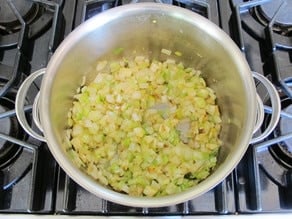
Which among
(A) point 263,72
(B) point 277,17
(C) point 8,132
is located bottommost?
(C) point 8,132

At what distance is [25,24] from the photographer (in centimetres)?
74

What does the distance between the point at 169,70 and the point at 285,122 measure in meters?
0.22

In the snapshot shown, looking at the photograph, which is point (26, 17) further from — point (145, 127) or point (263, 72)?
point (263, 72)

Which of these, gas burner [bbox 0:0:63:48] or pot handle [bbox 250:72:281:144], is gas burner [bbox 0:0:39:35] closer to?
gas burner [bbox 0:0:63:48]

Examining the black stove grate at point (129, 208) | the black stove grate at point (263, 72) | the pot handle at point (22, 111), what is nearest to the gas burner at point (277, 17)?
the black stove grate at point (263, 72)

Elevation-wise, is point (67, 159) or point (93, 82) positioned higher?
point (93, 82)

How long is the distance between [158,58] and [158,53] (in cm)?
1

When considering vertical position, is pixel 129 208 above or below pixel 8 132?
below

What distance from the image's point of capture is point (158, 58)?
82 cm

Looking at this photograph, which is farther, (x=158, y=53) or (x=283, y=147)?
(x=158, y=53)

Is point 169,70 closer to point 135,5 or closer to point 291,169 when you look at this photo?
point 135,5

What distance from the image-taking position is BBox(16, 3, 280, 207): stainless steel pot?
60 cm

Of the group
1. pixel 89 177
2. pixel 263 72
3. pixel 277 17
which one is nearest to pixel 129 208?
pixel 89 177

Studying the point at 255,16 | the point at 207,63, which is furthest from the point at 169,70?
the point at 255,16
